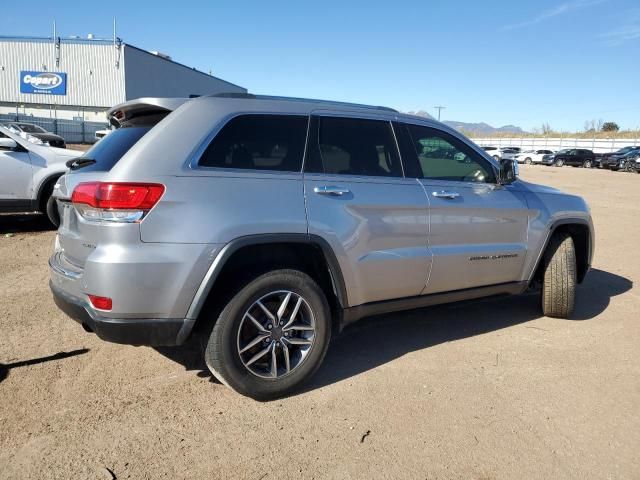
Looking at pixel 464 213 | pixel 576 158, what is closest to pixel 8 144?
pixel 464 213

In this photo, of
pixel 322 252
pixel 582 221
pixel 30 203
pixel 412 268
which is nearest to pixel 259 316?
pixel 322 252

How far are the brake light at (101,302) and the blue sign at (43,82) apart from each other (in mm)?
48864

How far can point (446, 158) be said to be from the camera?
4234 mm

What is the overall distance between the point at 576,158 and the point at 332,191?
45238 mm

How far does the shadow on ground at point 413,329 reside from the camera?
3.81 m

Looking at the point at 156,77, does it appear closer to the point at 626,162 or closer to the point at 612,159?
the point at 612,159

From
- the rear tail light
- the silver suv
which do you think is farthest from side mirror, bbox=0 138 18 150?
the rear tail light

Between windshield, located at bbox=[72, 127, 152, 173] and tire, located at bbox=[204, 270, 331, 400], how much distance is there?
112cm

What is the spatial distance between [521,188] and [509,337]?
132 centimetres

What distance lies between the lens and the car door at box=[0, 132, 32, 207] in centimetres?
784

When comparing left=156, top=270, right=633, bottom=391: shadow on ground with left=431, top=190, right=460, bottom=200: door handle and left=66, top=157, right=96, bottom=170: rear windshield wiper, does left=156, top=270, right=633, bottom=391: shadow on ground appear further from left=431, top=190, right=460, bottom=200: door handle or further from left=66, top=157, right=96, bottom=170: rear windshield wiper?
left=66, top=157, right=96, bottom=170: rear windshield wiper

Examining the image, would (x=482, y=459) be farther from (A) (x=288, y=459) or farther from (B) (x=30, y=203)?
(B) (x=30, y=203)

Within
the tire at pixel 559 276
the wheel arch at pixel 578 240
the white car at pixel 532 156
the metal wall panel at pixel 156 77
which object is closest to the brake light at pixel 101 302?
the wheel arch at pixel 578 240

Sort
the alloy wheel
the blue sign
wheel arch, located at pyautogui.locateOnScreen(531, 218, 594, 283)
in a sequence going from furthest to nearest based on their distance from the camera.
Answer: the blue sign < wheel arch, located at pyautogui.locateOnScreen(531, 218, 594, 283) < the alloy wheel
